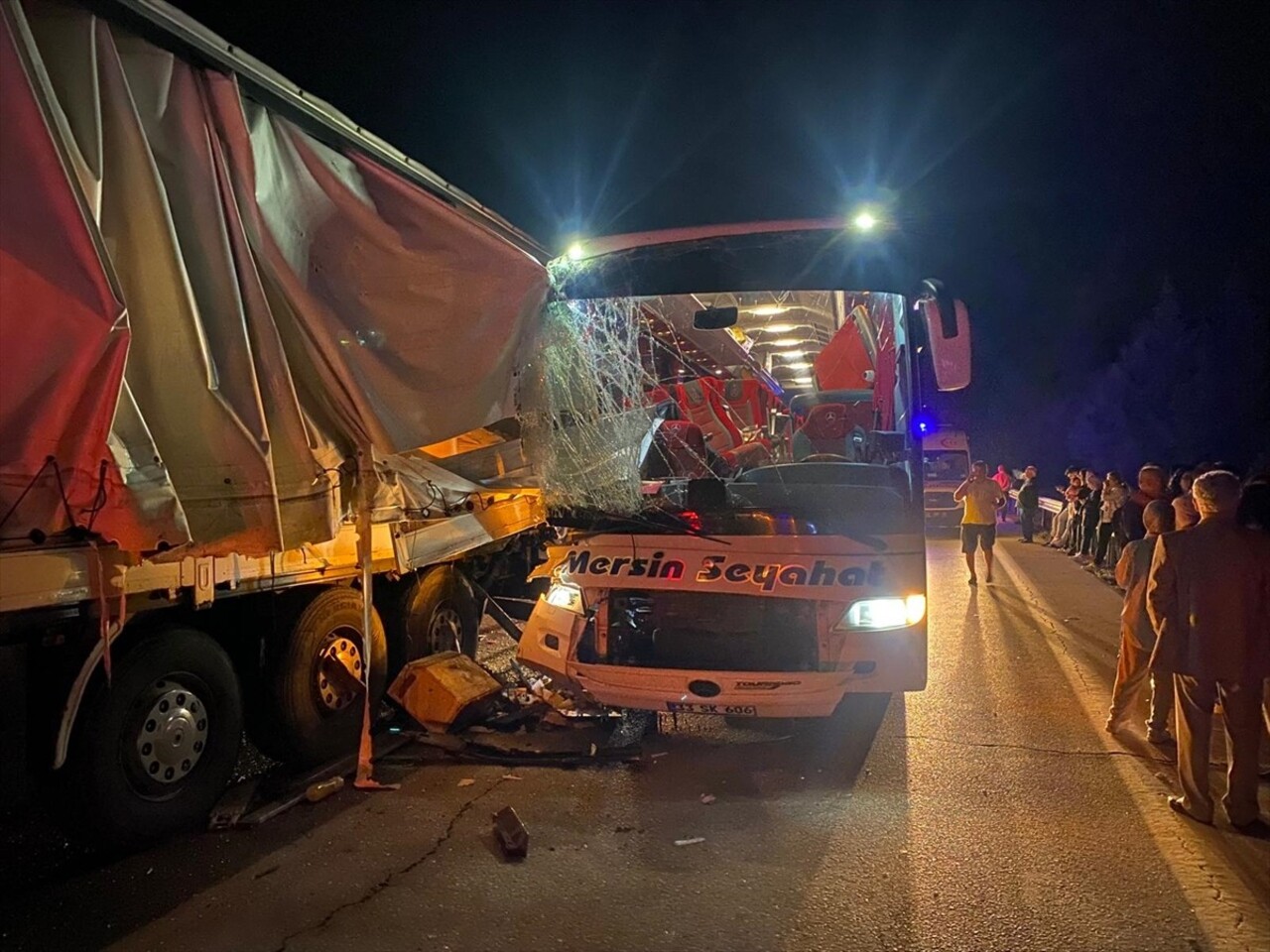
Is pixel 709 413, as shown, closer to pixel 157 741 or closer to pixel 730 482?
pixel 730 482

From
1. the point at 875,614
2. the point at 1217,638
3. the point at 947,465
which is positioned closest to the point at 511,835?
the point at 875,614

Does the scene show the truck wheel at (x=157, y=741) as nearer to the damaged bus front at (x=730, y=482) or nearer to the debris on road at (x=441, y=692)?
the debris on road at (x=441, y=692)

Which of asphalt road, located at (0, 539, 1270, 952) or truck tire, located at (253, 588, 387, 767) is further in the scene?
truck tire, located at (253, 588, 387, 767)

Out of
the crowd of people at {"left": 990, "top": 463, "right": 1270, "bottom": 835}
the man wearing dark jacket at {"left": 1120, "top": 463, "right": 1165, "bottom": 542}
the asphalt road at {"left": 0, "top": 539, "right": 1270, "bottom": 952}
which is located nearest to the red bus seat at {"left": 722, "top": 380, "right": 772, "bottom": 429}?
the asphalt road at {"left": 0, "top": 539, "right": 1270, "bottom": 952}

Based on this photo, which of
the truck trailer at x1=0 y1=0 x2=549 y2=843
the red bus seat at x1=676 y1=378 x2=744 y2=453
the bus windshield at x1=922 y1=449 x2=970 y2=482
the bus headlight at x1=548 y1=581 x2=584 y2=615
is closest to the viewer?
the truck trailer at x1=0 y1=0 x2=549 y2=843

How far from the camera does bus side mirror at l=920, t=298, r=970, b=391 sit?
5559 millimetres

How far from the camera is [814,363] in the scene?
7.57 metres

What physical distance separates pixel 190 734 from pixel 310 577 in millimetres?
979

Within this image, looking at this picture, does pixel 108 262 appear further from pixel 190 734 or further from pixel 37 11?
pixel 190 734

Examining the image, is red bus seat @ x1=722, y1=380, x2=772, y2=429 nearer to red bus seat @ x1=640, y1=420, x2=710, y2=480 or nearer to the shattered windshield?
the shattered windshield

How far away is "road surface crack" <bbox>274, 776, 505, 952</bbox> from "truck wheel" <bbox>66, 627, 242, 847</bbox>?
1118 millimetres

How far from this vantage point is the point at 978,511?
11312mm

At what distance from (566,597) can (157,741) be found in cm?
226

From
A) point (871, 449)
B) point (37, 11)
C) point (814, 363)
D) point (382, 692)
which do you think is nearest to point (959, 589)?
point (814, 363)
